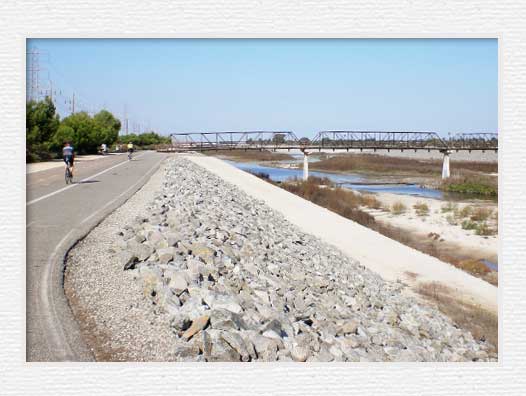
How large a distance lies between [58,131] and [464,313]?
110ft

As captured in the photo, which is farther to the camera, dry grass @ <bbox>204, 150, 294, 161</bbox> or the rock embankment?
dry grass @ <bbox>204, 150, 294, 161</bbox>

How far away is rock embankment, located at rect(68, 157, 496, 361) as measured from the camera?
21.3ft

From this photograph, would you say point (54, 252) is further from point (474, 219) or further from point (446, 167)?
point (446, 167)

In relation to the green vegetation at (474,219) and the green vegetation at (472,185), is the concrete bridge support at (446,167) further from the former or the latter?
the green vegetation at (474,219)

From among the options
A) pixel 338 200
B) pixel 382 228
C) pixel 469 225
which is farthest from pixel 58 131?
pixel 469 225

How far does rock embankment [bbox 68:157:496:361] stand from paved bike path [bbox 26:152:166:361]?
335 mm

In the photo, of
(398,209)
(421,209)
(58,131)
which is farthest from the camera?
(58,131)

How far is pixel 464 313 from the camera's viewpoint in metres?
11.9

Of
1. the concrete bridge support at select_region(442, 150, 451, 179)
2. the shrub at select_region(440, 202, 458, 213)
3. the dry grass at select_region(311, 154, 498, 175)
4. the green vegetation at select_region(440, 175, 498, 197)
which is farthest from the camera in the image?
the dry grass at select_region(311, 154, 498, 175)

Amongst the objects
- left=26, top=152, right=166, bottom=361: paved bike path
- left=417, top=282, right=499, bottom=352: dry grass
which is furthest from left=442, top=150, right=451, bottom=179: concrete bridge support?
left=26, top=152, right=166, bottom=361: paved bike path

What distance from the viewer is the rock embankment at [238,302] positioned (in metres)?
6.48

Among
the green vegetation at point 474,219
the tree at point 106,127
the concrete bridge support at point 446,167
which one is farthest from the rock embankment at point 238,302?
the tree at point 106,127

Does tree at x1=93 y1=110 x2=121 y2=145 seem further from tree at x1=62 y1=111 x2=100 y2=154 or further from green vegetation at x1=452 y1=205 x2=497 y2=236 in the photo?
green vegetation at x1=452 y1=205 x2=497 y2=236
